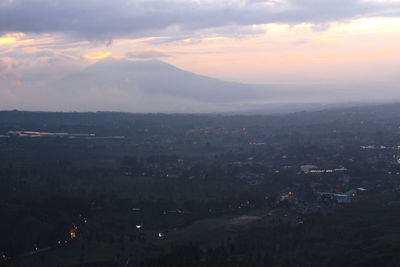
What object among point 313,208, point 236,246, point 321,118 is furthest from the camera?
point 321,118

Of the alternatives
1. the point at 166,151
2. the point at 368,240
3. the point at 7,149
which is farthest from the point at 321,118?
the point at 368,240

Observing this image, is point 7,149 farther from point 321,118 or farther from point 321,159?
point 321,118

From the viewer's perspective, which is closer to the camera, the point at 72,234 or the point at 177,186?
the point at 72,234

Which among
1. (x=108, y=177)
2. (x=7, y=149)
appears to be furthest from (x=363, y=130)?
(x=7, y=149)

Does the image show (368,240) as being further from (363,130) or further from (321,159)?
(363,130)

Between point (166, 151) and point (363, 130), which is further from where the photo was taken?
point (363, 130)

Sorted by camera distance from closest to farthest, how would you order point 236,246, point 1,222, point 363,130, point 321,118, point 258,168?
1. point 236,246
2. point 1,222
3. point 258,168
4. point 363,130
5. point 321,118

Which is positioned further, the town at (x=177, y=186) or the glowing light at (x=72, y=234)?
the glowing light at (x=72, y=234)

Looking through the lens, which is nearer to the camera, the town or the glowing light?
the town

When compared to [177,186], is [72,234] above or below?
below
